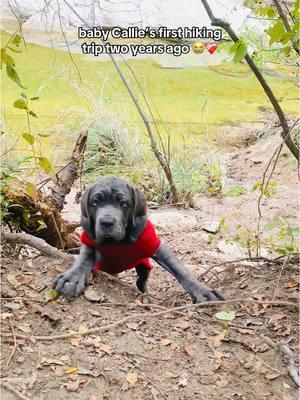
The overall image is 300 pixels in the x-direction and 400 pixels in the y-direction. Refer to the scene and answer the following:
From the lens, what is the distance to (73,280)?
269cm

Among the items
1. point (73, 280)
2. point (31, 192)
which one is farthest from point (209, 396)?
point (31, 192)

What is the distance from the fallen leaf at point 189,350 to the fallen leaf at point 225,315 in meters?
0.35

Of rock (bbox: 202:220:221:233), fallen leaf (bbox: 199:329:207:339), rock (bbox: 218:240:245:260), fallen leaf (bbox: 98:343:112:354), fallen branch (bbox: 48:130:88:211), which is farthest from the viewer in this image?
rock (bbox: 202:220:221:233)

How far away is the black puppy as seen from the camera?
116 inches

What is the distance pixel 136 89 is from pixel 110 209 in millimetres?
5774

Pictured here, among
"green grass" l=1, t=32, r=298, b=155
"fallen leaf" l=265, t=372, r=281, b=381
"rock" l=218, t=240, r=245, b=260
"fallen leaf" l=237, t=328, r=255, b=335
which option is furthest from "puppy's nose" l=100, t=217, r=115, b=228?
"green grass" l=1, t=32, r=298, b=155

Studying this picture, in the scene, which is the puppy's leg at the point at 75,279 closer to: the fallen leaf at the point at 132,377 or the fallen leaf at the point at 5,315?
the fallen leaf at the point at 5,315

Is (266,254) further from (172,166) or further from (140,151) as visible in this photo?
(140,151)

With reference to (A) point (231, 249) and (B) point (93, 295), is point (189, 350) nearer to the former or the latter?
(B) point (93, 295)

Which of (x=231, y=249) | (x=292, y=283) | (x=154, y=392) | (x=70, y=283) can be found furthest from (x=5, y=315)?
(x=231, y=249)

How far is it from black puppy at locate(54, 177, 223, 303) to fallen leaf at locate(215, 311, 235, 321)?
20cm

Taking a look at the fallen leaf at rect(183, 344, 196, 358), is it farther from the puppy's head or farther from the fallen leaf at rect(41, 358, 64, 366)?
the puppy's head

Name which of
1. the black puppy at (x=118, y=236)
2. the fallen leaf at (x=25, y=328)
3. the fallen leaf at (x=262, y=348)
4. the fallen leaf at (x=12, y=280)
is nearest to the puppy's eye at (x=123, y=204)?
the black puppy at (x=118, y=236)

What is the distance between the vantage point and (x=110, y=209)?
2.99 meters
